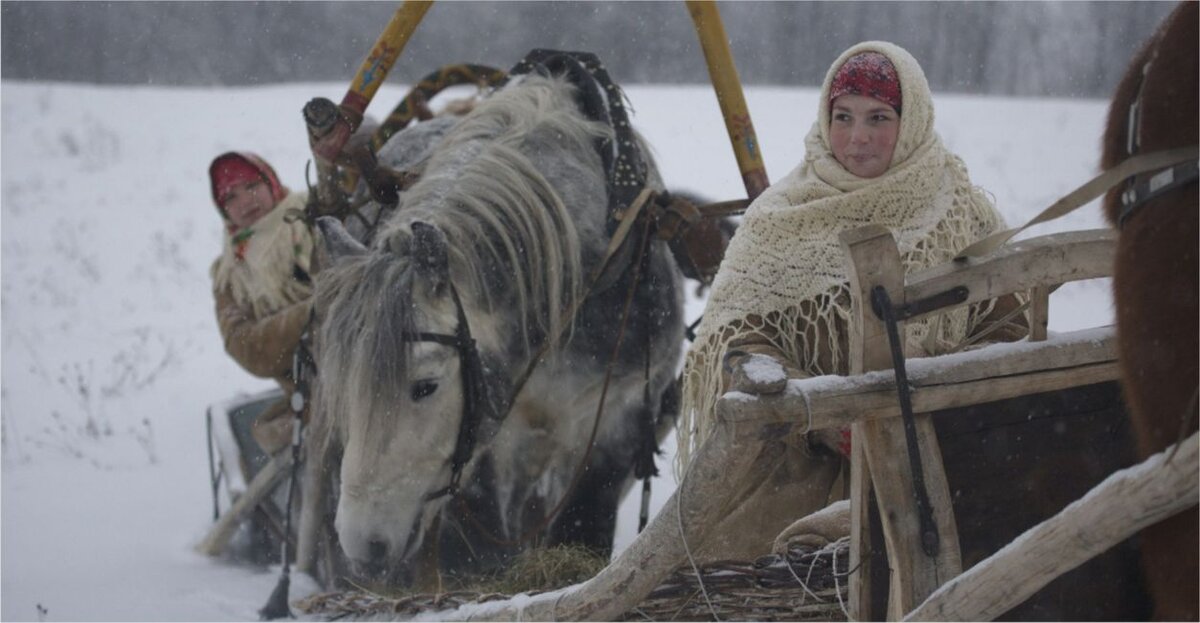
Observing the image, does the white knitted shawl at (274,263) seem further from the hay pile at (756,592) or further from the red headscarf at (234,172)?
the hay pile at (756,592)

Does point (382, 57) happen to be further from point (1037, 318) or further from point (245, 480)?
point (1037, 318)

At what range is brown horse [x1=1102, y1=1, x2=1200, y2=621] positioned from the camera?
4.01 feet

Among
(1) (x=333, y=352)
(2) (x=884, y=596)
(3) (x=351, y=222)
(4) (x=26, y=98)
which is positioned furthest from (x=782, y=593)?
(4) (x=26, y=98)

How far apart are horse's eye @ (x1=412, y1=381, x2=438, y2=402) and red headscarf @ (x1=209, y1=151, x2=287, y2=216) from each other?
191cm

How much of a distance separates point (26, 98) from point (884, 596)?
55.0 feet

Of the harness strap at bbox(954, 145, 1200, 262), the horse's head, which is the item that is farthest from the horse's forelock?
the harness strap at bbox(954, 145, 1200, 262)

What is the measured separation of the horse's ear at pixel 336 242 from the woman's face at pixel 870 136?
137 cm

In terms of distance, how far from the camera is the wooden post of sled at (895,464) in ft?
5.32

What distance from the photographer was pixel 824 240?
7.51ft

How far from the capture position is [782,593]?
1958mm

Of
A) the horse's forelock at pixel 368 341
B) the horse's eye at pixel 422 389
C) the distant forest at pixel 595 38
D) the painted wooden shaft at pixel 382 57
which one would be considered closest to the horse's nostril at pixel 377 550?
the horse's forelock at pixel 368 341

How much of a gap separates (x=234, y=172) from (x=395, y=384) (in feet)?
6.66

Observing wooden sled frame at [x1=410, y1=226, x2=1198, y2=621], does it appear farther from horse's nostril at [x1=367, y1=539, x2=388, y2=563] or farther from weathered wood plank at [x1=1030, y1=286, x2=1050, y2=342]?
horse's nostril at [x1=367, y1=539, x2=388, y2=563]

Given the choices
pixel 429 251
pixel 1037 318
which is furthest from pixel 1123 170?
pixel 429 251
